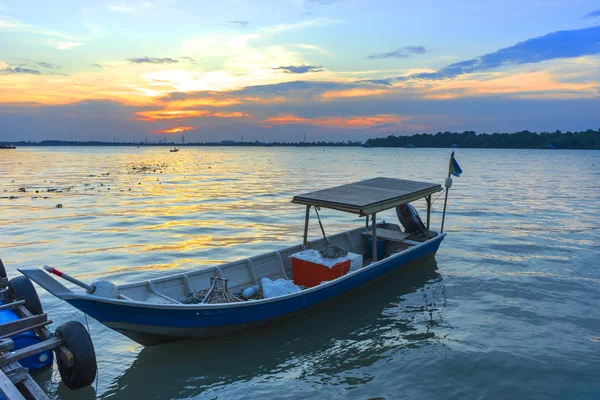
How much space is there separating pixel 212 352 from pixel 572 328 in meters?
8.75

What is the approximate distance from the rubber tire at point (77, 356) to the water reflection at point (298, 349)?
40.5 inches

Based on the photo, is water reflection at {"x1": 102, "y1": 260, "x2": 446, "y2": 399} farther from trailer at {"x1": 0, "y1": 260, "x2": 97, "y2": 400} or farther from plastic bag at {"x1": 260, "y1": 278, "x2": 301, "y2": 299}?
trailer at {"x1": 0, "y1": 260, "x2": 97, "y2": 400}

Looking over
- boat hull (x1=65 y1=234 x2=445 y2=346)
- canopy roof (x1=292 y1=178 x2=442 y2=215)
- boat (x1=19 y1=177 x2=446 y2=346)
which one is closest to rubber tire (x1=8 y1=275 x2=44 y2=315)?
boat (x1=19 y1=177 x2=446 y2=346)

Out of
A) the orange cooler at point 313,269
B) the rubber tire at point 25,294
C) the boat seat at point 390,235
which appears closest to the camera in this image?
the rubber tire at point 25,294

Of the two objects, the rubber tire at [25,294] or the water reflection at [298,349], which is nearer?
the water reflection at [298,349]

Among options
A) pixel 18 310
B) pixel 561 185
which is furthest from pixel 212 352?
pixel 561 185

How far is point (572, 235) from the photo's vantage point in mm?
20594

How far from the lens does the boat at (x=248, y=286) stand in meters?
7.84

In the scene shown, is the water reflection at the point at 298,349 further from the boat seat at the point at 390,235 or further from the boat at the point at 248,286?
the boat seat at the point at 390,235

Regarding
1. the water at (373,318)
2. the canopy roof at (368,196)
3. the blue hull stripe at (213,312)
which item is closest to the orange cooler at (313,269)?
the blue hull stripe at (213,312)

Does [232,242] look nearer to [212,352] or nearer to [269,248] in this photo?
[269,248]

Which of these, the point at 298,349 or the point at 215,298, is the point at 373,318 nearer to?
the point at 298,349

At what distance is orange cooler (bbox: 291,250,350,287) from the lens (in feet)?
35.6

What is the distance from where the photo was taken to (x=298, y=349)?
9.30 meters
